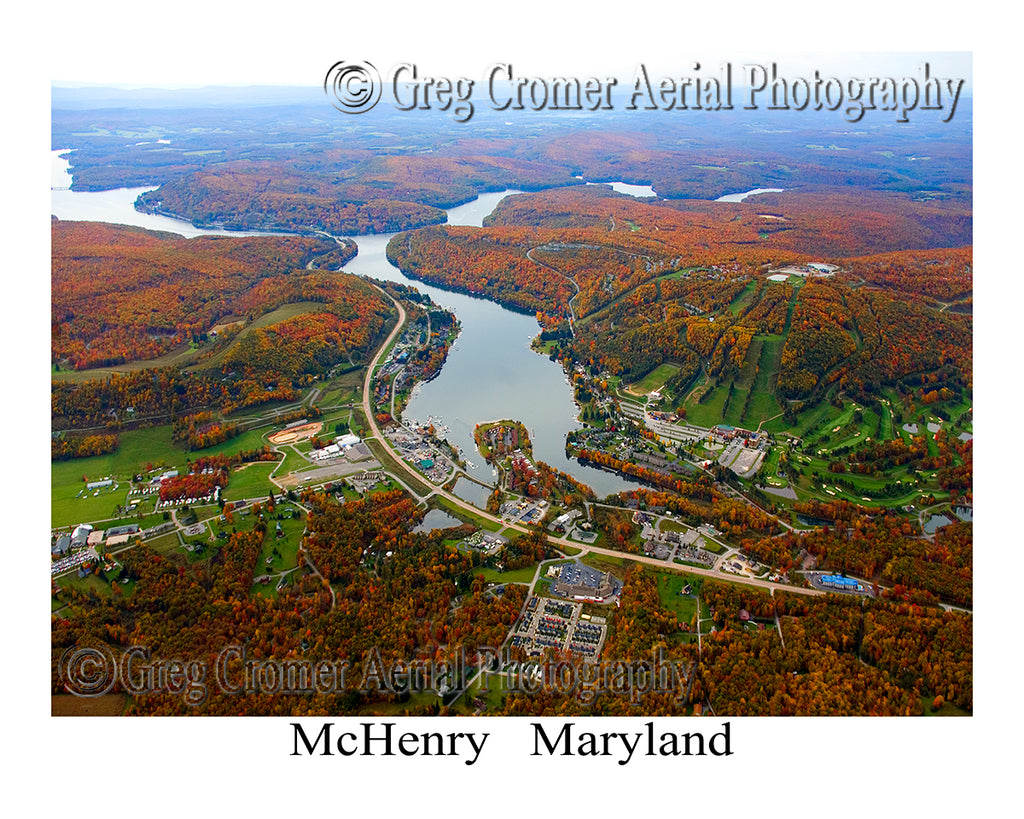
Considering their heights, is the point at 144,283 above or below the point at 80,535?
above

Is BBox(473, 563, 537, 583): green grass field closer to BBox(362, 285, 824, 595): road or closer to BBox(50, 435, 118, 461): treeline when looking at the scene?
BBox(362, 285, 824, 595): road

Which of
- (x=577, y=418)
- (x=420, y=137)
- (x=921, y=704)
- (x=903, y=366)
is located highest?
(x=420, y=137)

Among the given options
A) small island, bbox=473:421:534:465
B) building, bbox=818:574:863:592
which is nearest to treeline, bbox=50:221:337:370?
small island, bbox=473:421:534:465

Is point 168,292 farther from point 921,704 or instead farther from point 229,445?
point 921,704

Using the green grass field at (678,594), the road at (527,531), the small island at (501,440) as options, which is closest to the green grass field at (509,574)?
the road at (527,531)

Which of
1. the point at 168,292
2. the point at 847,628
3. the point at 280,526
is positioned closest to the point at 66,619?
the point at 280,526

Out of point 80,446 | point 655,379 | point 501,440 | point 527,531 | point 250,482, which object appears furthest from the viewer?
point 655,379

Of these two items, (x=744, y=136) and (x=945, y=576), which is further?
(x=744, y=136)

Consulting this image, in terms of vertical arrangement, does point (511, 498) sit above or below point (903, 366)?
below

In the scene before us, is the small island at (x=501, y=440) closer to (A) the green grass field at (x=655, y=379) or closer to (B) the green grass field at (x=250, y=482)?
(A) the green grass field at (x=655, y=379)

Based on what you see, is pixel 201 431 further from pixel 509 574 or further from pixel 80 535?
pixel 509 574

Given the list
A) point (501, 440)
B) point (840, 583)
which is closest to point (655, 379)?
point (501, 440)
